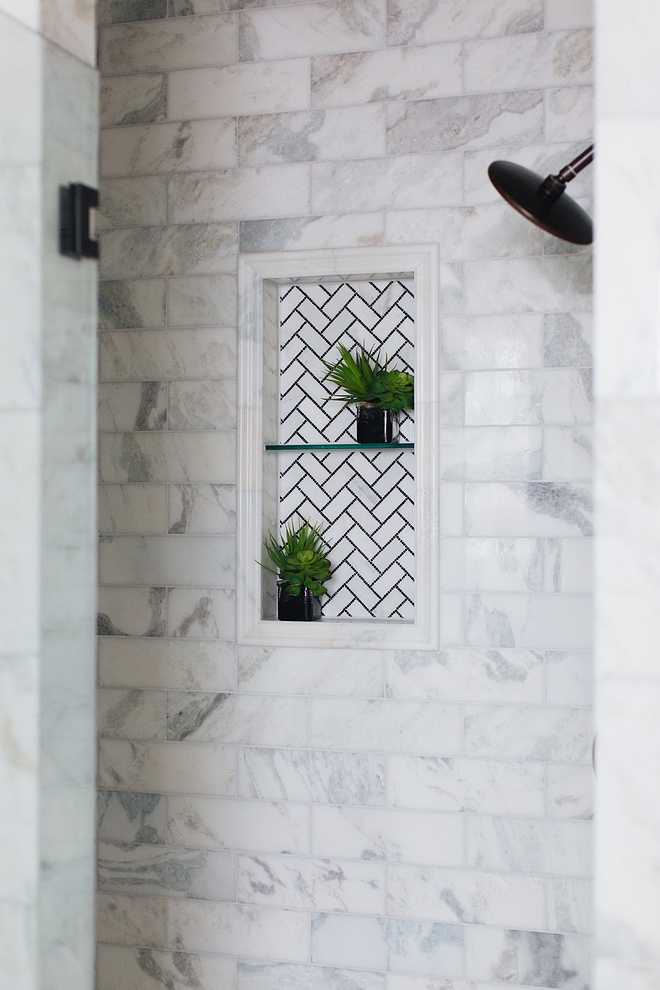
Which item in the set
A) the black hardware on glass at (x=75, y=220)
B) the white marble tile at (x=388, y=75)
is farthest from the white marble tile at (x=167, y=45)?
the black hardware on glass at (x=75, y=220)

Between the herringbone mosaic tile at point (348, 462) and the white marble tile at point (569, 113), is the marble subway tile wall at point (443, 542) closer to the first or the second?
the white marble tile at point (569, 113)

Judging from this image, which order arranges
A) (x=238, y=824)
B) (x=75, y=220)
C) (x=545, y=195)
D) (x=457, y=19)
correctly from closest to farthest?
(x=75, y=220) → (x=545, y=195) → (x=457, y=19) → (x=238, y=824)

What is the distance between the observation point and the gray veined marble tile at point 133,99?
2.57m

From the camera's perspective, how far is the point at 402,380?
8.07 feet

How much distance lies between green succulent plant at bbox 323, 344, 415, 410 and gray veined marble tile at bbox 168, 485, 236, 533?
0.41 metres

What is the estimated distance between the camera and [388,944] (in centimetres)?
236

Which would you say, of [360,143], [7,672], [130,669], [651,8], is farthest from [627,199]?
[130,669]

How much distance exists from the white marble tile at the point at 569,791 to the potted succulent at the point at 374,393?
947 millimetres

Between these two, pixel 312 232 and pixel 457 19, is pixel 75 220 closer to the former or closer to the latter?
pixel 312 232

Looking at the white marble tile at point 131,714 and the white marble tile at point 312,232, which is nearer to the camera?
the white marble tile at point 312,232

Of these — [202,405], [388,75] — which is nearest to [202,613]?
[202,405]

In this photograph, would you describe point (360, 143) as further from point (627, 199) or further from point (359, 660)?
point (627, 199)

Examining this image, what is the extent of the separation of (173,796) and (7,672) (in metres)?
1.36

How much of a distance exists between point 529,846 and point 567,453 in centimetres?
97
